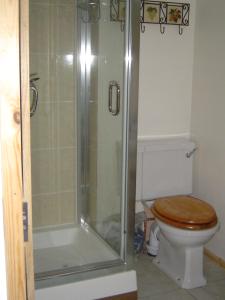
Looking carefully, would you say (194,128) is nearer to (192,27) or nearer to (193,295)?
(192,27)

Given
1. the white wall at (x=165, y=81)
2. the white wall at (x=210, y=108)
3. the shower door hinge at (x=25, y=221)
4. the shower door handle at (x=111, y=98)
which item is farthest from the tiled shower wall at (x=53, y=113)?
the shower door hinge at (x=25, y=221)

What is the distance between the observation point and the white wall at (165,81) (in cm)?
289

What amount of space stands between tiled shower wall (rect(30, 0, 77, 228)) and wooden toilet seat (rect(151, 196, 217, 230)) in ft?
2.07

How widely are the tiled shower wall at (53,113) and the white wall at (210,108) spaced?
961 mm

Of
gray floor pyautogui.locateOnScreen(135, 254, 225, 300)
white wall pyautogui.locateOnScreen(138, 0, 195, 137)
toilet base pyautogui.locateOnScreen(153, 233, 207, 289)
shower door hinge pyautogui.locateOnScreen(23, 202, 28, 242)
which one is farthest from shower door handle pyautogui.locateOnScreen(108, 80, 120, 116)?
shower door hinge pyautogui.locateOnScreen(23, 202, 28, 242)

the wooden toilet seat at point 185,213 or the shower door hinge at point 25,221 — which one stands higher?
the shower door hinge at point 25,221

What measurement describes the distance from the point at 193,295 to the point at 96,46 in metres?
1.66

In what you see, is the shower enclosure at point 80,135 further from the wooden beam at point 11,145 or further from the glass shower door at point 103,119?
the wooden beam at point 11,145

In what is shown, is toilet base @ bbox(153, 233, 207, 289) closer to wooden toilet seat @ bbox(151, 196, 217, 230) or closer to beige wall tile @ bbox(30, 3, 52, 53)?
wooden toilet seat @ bbox(151, 196, 217, 230)

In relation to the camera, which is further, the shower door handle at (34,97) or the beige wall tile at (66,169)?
the beige wall tile at (66,169)

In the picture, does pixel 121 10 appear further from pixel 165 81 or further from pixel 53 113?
pixel 165 81

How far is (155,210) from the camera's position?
8.41 feet

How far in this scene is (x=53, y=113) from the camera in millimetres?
2580

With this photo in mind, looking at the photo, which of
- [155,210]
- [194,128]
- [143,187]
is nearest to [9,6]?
[155,210]
